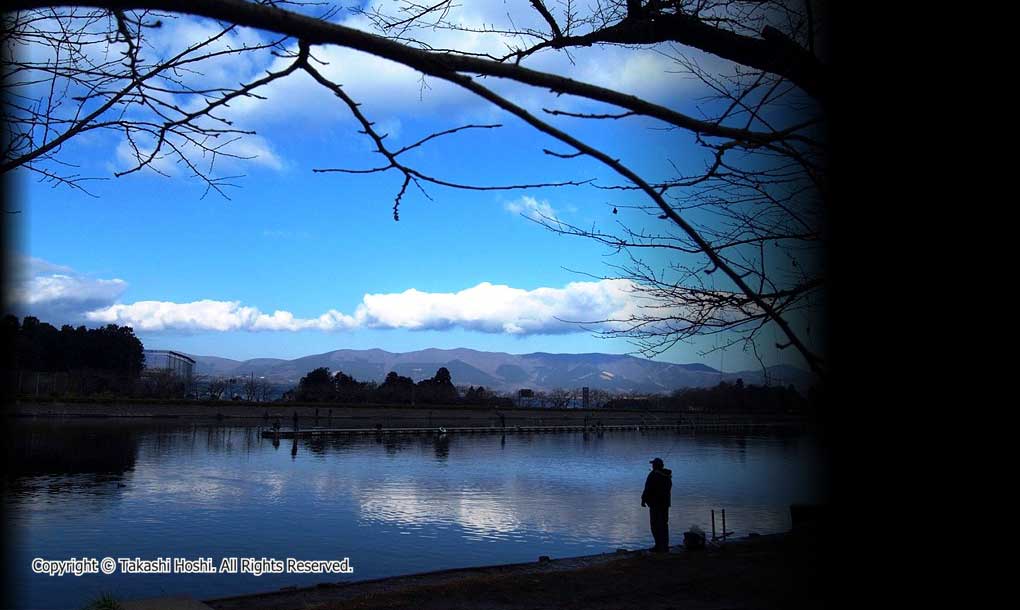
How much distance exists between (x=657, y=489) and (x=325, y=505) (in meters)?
10.9

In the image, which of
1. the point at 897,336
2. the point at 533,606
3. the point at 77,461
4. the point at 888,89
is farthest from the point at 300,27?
the point at 77,461

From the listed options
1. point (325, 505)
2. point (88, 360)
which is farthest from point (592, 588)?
point (88, 360)

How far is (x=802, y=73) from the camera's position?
8.40ft

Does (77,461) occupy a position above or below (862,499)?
below

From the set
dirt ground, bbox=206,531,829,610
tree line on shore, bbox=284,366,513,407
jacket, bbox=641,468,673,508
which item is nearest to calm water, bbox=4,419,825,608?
dirt ground, bbox=206,531,829,610

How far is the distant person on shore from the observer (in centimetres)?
1206

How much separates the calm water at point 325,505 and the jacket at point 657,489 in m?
2.35

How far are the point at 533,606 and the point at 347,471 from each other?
69.4 feet

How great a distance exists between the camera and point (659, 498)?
12.1 metres

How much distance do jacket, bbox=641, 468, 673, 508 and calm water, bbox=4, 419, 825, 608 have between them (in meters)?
2.35

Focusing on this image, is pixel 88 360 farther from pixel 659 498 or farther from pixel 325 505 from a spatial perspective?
pixel 659 498

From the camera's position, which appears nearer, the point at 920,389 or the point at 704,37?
the point at 920,389

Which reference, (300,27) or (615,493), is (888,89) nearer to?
(300,27)

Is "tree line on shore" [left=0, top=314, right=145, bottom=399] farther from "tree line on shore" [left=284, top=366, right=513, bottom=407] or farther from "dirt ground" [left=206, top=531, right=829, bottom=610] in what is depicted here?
"dirt ground" [left=206, top=531, right=829, bottom=610]
